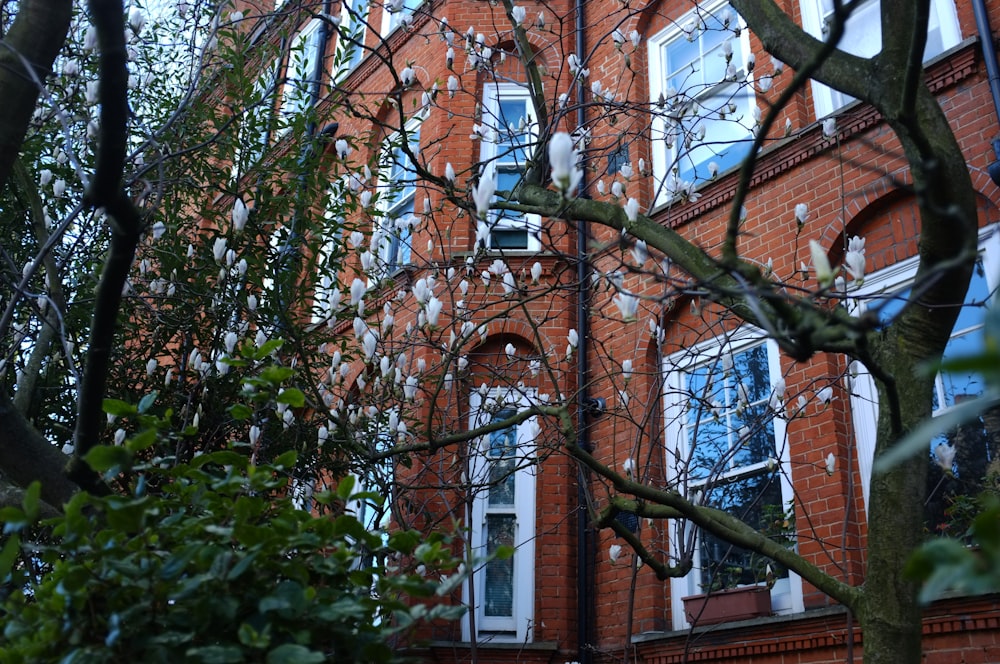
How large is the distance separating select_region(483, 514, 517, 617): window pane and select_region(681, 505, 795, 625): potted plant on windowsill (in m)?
1.92

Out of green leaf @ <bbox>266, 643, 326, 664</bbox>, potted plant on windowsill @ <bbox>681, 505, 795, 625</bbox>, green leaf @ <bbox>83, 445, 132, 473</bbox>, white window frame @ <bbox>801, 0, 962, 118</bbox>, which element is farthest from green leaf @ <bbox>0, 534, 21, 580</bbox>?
white window frame @ <bbox>801, 0, 962, 118</bbox>

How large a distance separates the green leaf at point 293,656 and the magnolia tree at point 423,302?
4 cm

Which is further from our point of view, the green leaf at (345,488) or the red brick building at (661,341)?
the red brick building at (661,341)

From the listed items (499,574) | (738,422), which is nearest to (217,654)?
(738,422)

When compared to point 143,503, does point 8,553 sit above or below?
below

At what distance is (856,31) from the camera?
8.73 metres

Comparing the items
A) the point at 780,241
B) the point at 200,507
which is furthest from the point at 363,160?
the point at 200,507

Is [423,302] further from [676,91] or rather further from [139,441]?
[676,91]

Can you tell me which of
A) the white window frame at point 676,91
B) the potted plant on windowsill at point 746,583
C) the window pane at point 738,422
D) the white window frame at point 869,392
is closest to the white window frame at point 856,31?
the white window frame at point 676,91

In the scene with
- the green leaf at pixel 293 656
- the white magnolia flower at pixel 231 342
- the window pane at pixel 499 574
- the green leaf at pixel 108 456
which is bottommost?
the green leaf at pixel 293 656

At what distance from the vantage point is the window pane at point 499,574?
8.99 m

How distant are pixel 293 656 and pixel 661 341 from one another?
514 centimetres

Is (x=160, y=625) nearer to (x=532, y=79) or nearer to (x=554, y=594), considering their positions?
(x=532, y=79)

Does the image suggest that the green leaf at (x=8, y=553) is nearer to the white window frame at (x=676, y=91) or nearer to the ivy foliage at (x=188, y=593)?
the ivy foliage at (x=188, y=593)
